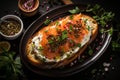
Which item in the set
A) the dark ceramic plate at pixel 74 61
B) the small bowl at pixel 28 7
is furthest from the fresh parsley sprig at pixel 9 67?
the small bowl at pixel 28 7

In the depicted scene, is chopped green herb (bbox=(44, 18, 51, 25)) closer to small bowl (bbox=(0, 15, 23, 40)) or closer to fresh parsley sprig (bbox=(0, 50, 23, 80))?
small bowl (bbox=(0, 15, 23, 40))

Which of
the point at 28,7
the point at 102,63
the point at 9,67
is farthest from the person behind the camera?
the point at 28,7

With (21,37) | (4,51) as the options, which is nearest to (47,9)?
(21,37)

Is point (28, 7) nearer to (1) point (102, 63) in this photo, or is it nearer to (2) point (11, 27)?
(2) point (11, 27)

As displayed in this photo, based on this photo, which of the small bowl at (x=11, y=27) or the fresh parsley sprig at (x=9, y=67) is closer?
the fresh parsley sprig at (x=9, y=67)

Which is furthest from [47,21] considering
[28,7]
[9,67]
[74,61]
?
[9,67]

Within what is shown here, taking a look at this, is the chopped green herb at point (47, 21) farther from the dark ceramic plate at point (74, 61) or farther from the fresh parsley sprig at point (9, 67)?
the fresh parsley sprig at point (9, 67)

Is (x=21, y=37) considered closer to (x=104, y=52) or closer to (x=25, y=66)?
(x=25, y=66)
